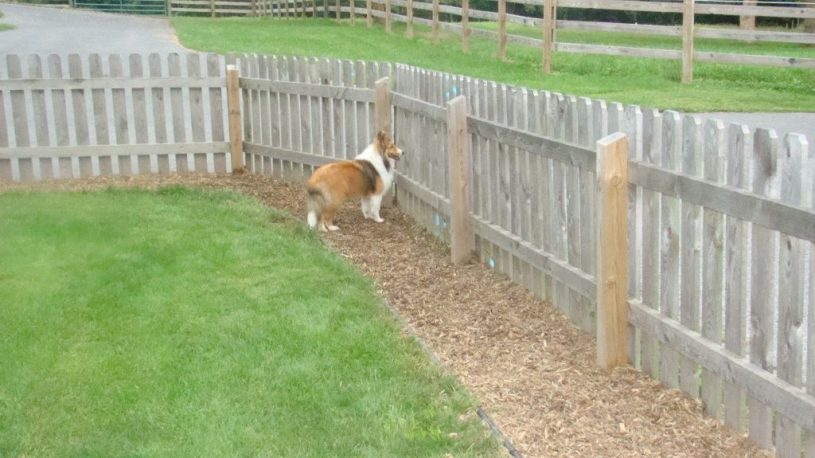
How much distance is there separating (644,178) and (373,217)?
5.17 meters

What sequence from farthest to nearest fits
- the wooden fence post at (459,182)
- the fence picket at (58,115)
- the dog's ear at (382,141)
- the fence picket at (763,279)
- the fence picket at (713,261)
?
the fence picket at (58,115), the dog's ear at (382,141), the wooden fence post at (459,182), the fence picket at (713,261), the fence picket at (763,279)

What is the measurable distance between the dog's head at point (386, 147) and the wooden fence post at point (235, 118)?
309cm

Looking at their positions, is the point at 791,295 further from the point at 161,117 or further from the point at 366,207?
the point at 161,117

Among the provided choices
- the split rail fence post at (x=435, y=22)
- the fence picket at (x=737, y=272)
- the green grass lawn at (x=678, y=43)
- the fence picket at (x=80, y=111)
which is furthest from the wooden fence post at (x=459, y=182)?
the green grass lawn at (x=678, y=43)

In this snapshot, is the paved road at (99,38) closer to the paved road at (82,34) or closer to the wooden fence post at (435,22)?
the paved road at (82,34)

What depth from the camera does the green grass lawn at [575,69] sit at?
17203mm

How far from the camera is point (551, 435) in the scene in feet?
17.8

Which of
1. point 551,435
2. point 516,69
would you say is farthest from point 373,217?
point 516,69

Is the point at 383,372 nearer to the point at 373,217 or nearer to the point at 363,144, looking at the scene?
the point at 373,217

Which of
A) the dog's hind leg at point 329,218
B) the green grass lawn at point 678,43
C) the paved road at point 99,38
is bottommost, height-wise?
the green grass lawn at point 678,43

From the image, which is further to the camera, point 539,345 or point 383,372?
point 539,345

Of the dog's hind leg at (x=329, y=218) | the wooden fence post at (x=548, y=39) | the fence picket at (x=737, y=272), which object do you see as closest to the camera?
the fence picket at (x=737, y=272)

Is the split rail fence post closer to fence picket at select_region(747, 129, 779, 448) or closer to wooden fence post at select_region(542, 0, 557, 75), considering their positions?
wooden fence post at select_region(542, 0, 557, 75)

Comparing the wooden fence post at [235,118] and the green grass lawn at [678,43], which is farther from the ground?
the wooden fence post at [235,118]
